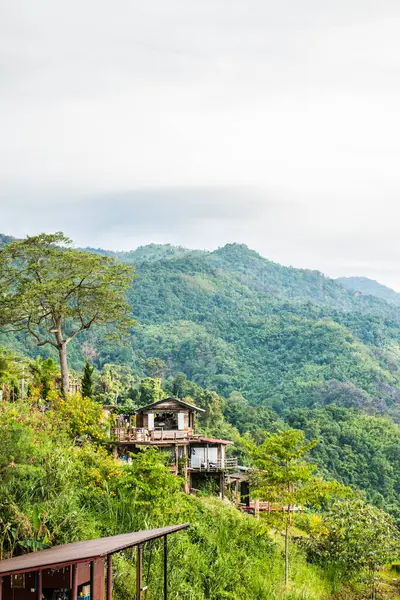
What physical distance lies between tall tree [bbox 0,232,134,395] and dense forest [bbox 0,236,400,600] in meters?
0.71

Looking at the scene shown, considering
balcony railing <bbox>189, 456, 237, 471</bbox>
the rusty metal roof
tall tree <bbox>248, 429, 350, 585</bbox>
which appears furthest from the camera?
balcony railing <bbox>189, 456, 237, 471</bbox>

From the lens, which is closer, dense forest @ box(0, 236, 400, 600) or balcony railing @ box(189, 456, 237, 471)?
dense forest @ box(0, 236, 400, 600)

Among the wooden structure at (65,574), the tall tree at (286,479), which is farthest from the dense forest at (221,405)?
the wooden structure at (65,574)

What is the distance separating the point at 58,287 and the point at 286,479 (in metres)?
11.0

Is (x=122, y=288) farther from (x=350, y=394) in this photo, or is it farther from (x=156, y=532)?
(x=350, y=394)

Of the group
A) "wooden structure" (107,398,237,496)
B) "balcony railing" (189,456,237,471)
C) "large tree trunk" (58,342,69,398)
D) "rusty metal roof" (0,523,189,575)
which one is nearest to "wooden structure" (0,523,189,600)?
"rusty metal roof" (0,523,189,575)

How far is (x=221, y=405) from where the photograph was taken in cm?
5772

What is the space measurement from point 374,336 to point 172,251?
7489cm

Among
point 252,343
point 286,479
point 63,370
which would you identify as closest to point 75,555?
point 286,479

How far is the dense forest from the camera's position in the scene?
14820mm

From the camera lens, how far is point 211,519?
740 inches

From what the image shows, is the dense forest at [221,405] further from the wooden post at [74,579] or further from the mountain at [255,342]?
the wooden post at [74,579]

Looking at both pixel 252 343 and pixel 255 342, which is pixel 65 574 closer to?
pixel 252 343

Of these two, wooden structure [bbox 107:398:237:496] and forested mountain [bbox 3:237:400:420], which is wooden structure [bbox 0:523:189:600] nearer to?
wooden structure [bbox 107:398:237:496]
